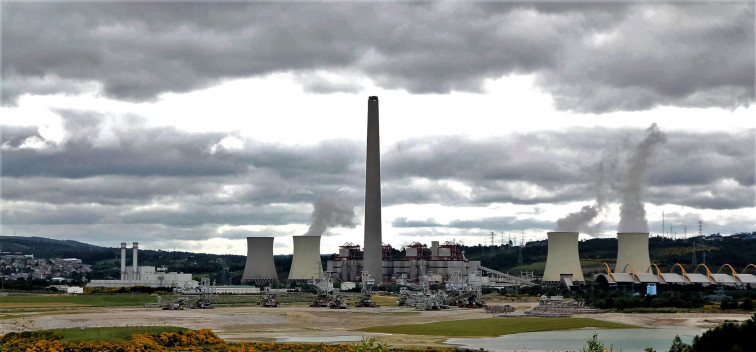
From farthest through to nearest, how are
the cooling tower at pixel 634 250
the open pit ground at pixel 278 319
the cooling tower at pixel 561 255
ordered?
the cooling tower at pixel 561 255, the cooling tower at pixel 634 250, the open pit ground at pixel 278 319

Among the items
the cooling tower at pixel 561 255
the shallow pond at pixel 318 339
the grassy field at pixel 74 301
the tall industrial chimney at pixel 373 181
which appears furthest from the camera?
the tall industrial chimney at pixel 373 181

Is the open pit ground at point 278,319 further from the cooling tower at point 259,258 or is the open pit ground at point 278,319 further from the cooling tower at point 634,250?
the cooling tower at point 259,258

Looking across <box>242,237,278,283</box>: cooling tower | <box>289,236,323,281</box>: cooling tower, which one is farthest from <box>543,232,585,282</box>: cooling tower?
<box>242,237,278,283</box>: cooling tower

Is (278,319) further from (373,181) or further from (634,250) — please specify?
(373,181)

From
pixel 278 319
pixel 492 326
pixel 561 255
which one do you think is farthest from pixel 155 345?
pixel 561 255

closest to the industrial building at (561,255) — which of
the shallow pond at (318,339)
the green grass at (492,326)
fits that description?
the green grass at (492,326)

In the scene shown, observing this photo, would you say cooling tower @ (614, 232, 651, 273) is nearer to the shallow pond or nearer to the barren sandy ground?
the barren sandy ground
